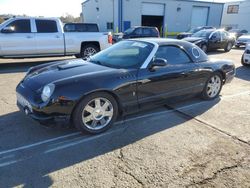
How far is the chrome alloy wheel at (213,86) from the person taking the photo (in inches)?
207

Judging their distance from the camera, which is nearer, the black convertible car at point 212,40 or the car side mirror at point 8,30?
the car side mirror at point 8,30

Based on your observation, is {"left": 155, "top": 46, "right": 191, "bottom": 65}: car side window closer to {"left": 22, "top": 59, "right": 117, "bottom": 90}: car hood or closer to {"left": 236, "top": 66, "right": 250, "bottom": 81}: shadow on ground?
{"left": 22, "top": 59, "right": 117, "bottom": 90}: car hood

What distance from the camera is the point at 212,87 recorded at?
533cm

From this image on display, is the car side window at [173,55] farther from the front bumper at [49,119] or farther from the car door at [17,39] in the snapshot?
the car door at [17,39]

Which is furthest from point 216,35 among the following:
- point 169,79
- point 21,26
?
point 169,79

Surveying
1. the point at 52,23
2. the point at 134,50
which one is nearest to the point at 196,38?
the point at 52,23

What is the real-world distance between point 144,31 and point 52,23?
872 centimetres

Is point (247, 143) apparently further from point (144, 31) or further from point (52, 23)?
point (144, 31)

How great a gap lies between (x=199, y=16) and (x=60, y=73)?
32.8 meters

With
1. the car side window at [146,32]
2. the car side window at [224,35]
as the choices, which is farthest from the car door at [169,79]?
the car side window at [146,32]

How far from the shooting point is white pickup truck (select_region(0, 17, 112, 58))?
8812 millimetres

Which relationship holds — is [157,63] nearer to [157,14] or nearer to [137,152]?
[137,152]

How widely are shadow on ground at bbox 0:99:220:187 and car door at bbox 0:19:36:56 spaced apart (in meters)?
5.48

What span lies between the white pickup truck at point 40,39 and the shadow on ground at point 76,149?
216 inches
